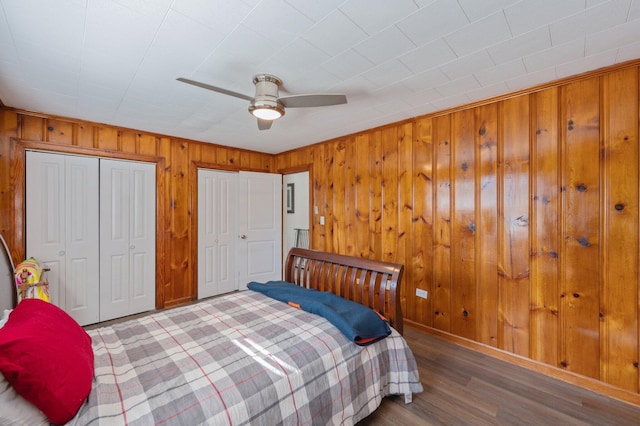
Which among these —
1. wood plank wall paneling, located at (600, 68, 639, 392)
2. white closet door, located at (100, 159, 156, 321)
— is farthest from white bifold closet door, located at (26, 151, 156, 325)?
wood plank wall paneling, located at (600, 68, 639, 392)

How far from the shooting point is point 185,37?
1669mm

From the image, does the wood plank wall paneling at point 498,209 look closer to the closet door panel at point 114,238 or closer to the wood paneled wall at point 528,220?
the wood paneled wall at point 528,220

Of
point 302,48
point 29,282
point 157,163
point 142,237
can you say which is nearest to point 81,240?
point 142,237

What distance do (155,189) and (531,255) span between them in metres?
4.44

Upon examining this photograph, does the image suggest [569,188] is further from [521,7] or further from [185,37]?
[185,37]

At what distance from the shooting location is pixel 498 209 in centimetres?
260

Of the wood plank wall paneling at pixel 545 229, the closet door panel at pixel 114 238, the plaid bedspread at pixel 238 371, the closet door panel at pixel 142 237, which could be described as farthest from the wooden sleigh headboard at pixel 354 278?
the closet door panel at pixel 114 238

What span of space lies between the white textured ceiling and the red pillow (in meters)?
1.59

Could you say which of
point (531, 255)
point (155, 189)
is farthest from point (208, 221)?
point (531, 255)

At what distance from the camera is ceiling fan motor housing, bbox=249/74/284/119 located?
2.07 metres

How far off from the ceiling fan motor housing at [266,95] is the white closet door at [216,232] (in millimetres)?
2502

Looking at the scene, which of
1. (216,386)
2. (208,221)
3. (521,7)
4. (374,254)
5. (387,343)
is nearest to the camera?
(216,386)

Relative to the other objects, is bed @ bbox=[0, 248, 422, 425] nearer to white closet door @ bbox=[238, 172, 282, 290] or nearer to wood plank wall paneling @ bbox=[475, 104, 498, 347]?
wood plank wall paneling @ bbox=[475, 104, 498, 347]

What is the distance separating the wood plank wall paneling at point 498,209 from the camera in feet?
6.76
